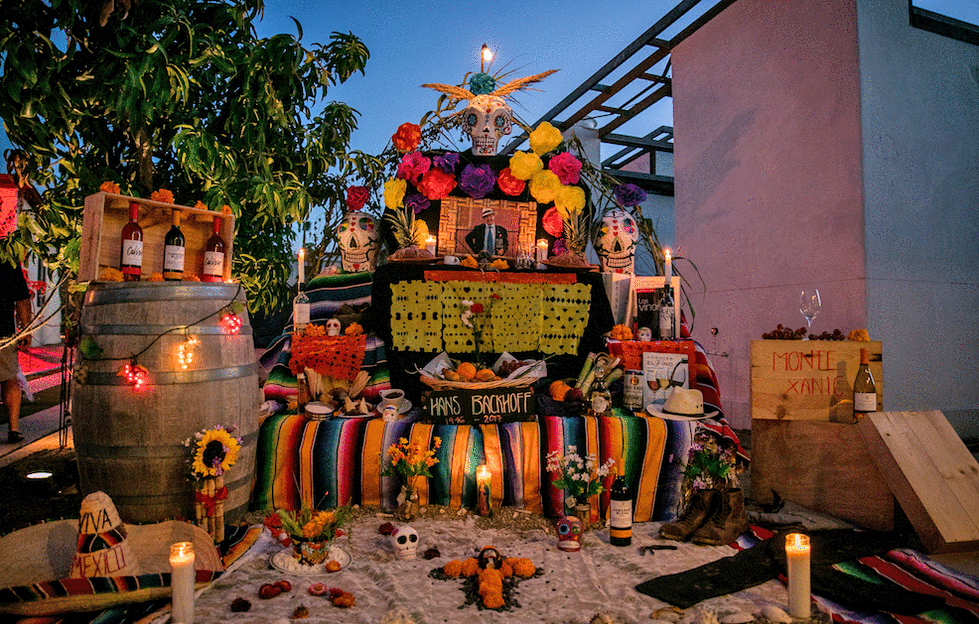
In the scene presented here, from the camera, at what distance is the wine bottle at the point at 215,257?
295cm

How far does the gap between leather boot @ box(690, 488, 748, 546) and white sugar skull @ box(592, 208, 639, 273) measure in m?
1.91

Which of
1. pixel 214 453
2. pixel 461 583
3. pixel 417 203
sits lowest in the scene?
pixel 461 583

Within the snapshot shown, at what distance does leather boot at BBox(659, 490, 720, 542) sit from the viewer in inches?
108

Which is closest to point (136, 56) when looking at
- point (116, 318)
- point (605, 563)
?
point (116, 318)

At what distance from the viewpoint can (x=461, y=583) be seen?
2.23 metres

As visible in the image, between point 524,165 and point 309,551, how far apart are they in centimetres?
317

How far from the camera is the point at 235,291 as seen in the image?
2705 millimetres

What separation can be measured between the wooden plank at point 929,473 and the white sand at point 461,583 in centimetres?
97

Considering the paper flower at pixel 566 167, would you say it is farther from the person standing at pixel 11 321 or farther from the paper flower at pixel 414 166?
the person standing at pixel 11 321

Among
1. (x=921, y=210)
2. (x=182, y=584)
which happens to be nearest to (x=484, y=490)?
(x=182, y=584)

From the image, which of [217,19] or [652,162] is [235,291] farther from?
[652,162]

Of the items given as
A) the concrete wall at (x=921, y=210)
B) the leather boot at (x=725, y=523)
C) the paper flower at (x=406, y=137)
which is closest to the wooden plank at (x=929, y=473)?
the leather boot at (x=725, y=523)

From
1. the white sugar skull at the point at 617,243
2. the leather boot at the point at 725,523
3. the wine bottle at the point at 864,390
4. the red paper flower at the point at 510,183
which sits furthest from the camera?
the red paper flower at the point at 510,183

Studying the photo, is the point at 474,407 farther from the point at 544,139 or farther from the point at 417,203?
the point at 544,139
